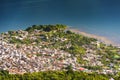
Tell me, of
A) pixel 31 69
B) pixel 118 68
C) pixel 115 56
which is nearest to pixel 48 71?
pixel 31 69

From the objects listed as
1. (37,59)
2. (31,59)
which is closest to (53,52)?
(37,59)

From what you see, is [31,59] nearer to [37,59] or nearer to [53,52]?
[37,59]

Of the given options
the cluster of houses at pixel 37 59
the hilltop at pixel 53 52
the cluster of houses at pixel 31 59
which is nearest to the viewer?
the cluster of houses at pixel 31 59

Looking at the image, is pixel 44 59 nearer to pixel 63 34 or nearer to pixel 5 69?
pixel 5 69

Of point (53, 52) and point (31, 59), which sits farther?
point (53, 52)

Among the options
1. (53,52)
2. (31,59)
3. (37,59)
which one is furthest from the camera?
(53,52)

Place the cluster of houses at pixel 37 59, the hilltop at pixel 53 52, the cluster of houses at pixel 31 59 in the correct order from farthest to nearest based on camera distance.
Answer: the hilltop at pixel 53 52 < the cluster of houses at pixel 37 59 < the cluster of houses at pixel 31 59

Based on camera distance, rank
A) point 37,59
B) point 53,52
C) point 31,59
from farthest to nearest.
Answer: point 53,52 → point 37,59 → point 31,59

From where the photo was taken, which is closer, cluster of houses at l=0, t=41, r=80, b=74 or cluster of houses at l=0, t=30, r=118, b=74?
cluster of houses at l=0, t=41, r=80, b=74
